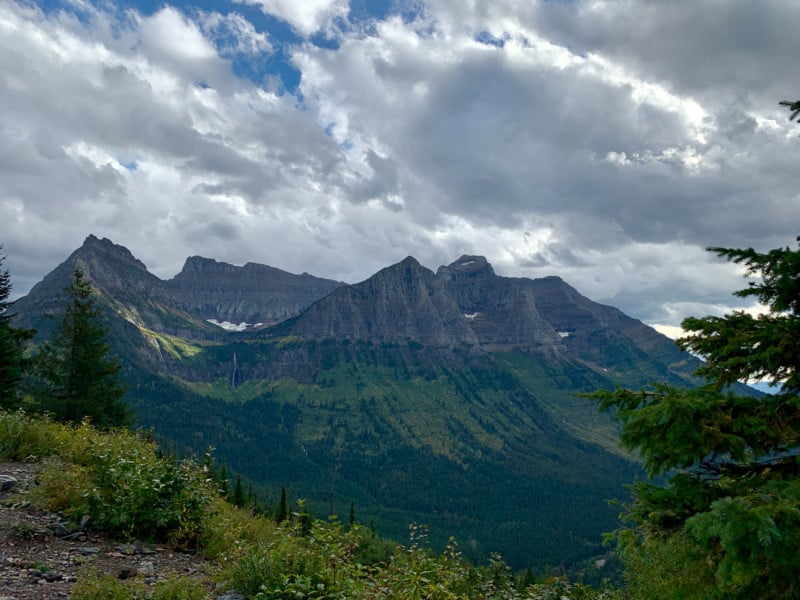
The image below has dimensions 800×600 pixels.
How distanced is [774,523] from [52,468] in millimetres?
18962

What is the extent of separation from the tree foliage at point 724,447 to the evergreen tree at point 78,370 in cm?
4446

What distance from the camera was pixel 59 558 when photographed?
37.7 ft

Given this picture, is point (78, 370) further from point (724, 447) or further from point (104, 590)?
point (724, 447)

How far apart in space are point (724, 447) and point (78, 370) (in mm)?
48699

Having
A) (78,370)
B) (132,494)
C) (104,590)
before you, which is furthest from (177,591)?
(78,370)

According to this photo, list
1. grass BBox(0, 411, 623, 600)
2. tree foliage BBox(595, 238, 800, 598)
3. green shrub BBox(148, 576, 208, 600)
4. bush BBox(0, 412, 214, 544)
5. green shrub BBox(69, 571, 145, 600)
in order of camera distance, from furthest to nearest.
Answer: bush BBox(0, 412, 214, 544), grass BBox(0, 411, 623, 600), green shrub BBox(148, 576, 208, 600), green shrub BBox(69, 571, 145, 600), tree foliage BBox(595, 238, 800, 598)

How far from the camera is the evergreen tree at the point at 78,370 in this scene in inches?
1598

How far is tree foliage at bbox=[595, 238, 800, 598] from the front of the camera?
239 inches

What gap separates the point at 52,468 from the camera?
15484 mm

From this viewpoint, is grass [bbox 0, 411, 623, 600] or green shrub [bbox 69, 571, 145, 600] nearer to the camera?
green shrub [bbox 69, 571, 145, 600]

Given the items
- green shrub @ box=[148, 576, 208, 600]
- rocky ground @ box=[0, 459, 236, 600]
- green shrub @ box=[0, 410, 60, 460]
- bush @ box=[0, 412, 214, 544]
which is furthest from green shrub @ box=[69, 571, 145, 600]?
green shrub @ box=[0, 410, 60, 460]

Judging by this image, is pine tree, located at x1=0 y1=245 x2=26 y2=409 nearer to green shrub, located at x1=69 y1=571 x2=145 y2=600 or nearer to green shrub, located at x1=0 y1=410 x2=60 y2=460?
green shrub, located at x1=0 y1=410 x2=60 y2=460

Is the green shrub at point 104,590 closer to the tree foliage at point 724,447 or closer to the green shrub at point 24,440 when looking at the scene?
the tree foliage at point 724,447

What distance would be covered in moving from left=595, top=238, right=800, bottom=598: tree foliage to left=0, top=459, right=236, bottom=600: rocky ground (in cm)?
906
